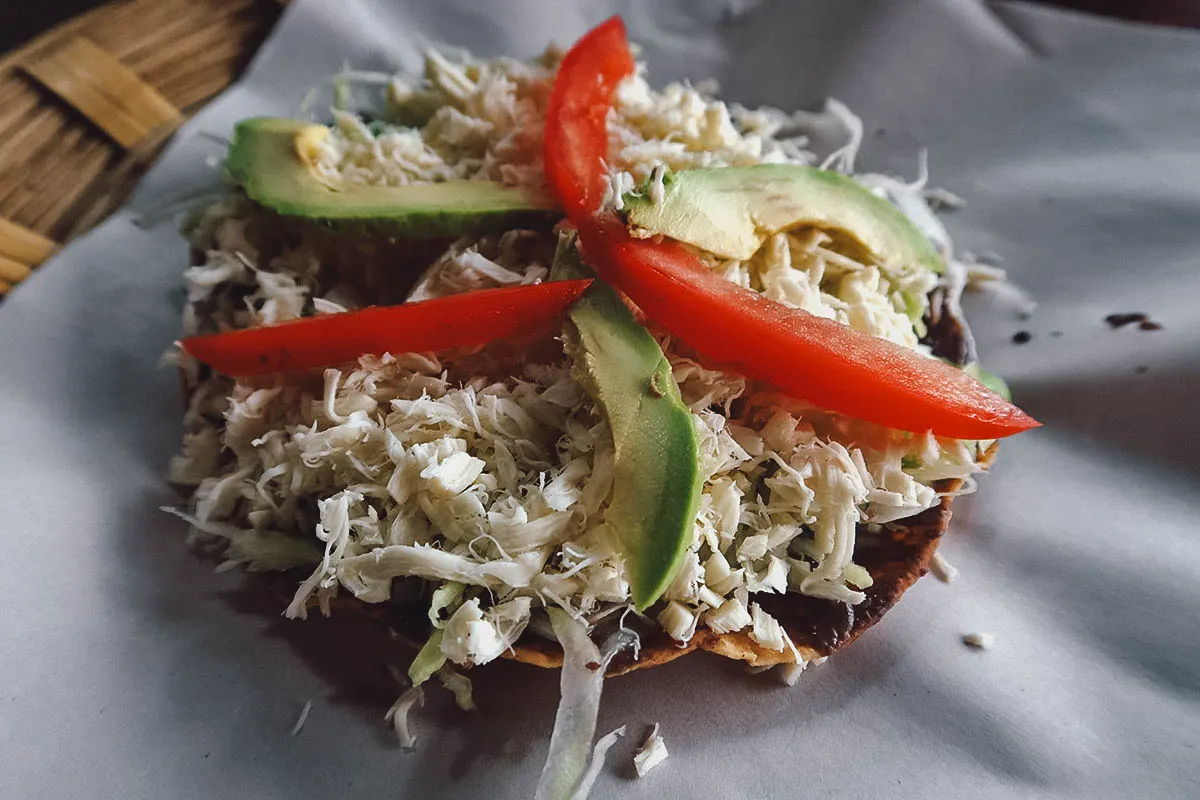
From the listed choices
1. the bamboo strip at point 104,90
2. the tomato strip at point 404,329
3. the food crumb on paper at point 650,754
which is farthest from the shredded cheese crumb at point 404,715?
the bamboo strip at point 104,90

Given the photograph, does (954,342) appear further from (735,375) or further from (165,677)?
(165,677)

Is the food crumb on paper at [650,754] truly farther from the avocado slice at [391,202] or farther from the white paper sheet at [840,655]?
the avocado slice at [391,202]

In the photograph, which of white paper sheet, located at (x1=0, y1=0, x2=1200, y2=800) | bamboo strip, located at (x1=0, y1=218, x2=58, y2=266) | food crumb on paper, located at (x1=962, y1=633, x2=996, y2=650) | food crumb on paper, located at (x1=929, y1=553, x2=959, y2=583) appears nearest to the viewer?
white paper sheet, located at (x1=0, y1=0, x2=1200, y2=800)

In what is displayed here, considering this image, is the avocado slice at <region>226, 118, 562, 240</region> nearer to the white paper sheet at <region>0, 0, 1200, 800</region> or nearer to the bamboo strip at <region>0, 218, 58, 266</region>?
the white paper sheet at <region>0, 0, 1200, 800</region>

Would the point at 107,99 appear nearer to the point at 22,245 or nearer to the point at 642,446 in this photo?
the point at 22,245

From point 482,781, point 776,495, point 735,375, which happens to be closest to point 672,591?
point 776,495

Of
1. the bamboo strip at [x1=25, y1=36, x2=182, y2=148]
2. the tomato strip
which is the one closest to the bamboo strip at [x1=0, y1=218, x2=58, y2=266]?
the bamboo strip at [x1=25, y1=36, x2=182, y2=148]
